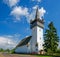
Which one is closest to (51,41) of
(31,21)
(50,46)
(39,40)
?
(50,46)

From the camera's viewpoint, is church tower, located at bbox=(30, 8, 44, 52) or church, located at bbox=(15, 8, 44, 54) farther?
church, located at bbox=(15, 8, 44, 54)

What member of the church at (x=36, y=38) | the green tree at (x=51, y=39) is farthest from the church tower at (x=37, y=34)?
the green tree at (x=51, y=39)

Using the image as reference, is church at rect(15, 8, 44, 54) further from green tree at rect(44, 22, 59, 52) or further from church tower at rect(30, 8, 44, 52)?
green tree at rect(44, 22, 59, 52)

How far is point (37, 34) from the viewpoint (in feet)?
214

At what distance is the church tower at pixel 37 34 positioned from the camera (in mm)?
64500

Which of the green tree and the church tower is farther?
the church tower

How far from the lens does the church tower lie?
64500 mm

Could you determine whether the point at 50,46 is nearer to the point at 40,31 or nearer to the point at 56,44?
the point at 56,44

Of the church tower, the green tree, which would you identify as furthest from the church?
the green tree

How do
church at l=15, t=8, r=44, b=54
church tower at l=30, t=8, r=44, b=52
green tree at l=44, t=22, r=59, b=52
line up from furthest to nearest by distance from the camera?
church at l=15, t=8, r=44, b=54 < church tower at l=30, t=8, r=44, b=52 < green tree at l=44, t=22, r=59, b=52

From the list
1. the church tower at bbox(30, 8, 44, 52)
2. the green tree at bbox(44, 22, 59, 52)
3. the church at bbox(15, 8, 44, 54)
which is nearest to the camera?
the green tree at bbox(44, 22, 59, 52)

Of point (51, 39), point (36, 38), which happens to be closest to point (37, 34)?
point (36, 38)

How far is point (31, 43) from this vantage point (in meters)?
67.2

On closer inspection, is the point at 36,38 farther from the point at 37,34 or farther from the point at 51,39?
the point at 51,39
